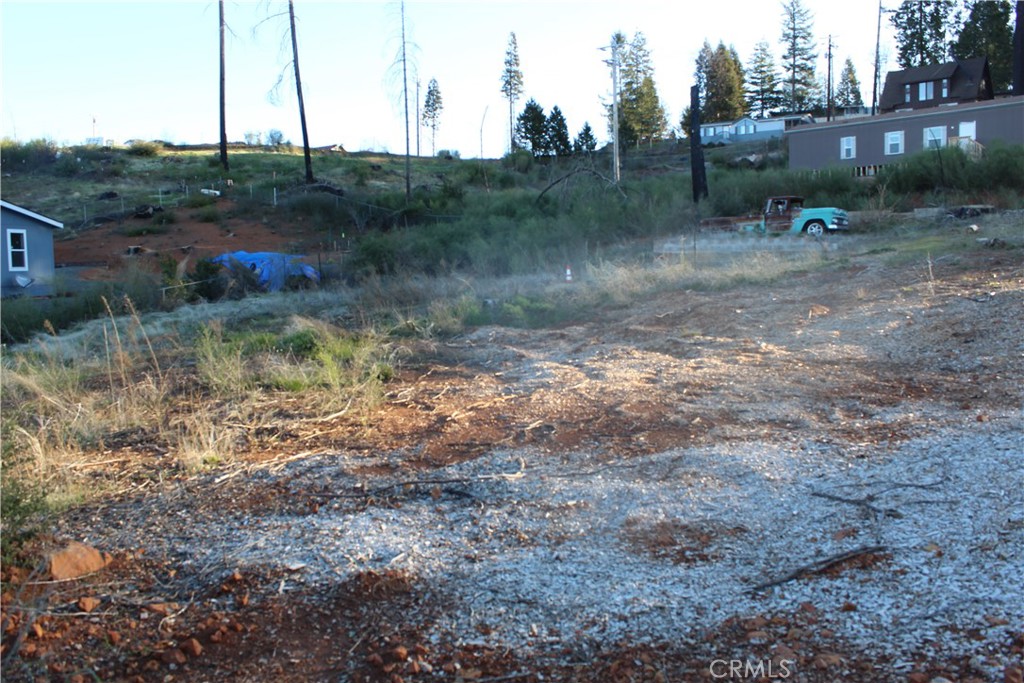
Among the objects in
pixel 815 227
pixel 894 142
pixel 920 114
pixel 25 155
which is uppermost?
pixel 25 155

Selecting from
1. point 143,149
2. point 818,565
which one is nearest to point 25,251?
point 143,149

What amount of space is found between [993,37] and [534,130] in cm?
3352

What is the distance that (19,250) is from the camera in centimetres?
3125

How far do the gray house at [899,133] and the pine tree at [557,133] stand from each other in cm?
1567

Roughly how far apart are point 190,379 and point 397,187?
41.1 meters

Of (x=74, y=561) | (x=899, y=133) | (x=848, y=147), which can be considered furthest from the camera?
(x=848, y=147)

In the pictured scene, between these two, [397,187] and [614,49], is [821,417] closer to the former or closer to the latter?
[614,49]

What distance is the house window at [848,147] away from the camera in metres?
44.4

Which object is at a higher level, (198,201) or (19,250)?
(198,201)

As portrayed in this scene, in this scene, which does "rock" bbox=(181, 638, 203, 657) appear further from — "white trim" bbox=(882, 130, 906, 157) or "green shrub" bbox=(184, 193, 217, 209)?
"white trim" bbox=(882, 130, 906, 157)

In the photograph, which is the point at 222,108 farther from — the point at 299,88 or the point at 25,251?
the point at 25,251

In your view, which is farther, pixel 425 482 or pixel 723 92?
pixel 723 92

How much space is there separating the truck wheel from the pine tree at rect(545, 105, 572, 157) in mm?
32517

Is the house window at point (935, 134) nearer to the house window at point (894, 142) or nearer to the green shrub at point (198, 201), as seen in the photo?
the house window at point (894, 142)
